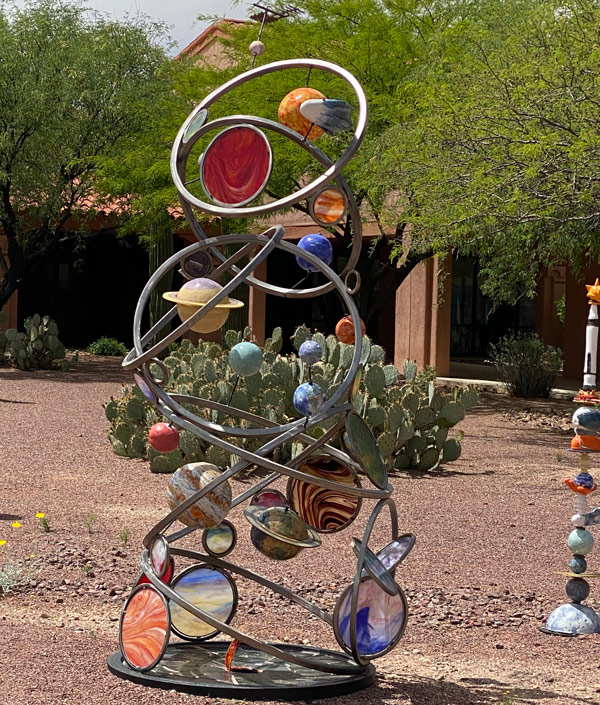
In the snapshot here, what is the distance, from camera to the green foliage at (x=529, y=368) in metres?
19.9

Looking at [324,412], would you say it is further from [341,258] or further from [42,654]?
[341,258]

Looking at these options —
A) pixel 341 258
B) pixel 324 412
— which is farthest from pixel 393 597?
pixel 341 258

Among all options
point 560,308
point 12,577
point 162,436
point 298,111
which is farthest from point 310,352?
point 560,308

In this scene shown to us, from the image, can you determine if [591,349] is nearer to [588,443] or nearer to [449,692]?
[588,443]

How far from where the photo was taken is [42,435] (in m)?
12.9

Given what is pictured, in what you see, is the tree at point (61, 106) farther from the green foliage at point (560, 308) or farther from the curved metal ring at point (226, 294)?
the curved metal ring at point (226, 294)

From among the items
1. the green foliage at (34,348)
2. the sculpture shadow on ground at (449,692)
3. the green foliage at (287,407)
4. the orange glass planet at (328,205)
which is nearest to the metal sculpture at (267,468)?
the orange glass planet at (328,205)

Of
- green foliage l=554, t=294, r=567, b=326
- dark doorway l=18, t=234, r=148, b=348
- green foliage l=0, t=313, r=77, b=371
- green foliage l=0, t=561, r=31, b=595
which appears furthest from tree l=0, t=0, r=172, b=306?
green foliage l=0, t=561, r=31, b=595

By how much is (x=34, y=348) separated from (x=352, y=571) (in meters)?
15.8

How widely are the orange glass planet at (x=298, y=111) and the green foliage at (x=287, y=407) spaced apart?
5.65 meters

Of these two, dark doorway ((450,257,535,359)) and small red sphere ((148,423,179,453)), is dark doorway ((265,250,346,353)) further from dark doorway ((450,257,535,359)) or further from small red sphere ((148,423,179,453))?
small red sphere ((148,423,179,453))

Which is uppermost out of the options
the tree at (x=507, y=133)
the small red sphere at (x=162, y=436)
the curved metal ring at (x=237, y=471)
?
the tree at (x=507, y=133)

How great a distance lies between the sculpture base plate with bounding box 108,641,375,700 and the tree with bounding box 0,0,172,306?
57.7 ft

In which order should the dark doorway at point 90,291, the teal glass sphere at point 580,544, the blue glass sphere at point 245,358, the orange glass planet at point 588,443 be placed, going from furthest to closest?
the dark doorway at point 90,291 → the teal glass sphere at point 580,544 → the orange glass planet at point 588,443 → the blue glass sphere at point 245,358
